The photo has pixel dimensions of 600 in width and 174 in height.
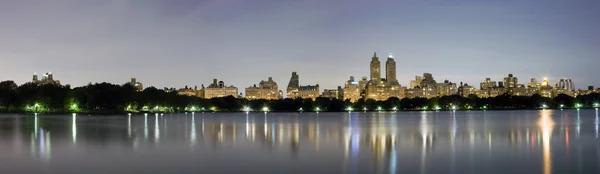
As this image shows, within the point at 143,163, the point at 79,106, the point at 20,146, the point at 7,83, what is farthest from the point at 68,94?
the point at 143,163

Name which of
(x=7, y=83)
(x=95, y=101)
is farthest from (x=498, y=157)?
(x=7, y=83)

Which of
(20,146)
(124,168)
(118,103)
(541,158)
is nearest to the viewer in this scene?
(124,168)

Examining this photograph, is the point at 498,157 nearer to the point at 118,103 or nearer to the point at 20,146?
the point at 20,146

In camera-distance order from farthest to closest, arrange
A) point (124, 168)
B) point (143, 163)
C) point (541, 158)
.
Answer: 1. point (541, 158)
2. point (143, 163)
3. point (124, 168)

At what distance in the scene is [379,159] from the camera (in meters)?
28.6

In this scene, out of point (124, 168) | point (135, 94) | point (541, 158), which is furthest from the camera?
point (135, 94)

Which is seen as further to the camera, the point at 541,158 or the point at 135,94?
the point at 135,94

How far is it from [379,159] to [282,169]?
5.58 metres

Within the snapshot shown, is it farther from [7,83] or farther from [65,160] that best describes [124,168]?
[7,83]

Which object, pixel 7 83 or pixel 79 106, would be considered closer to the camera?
pixel 79 106

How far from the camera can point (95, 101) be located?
466ft

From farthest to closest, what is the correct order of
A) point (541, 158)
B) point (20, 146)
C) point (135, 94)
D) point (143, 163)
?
point (135, 94) → point (20, 146) → point (541, 158) → point (143, 163)

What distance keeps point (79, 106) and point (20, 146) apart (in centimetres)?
11654

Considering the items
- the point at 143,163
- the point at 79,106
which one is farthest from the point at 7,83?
the point at 143,163
